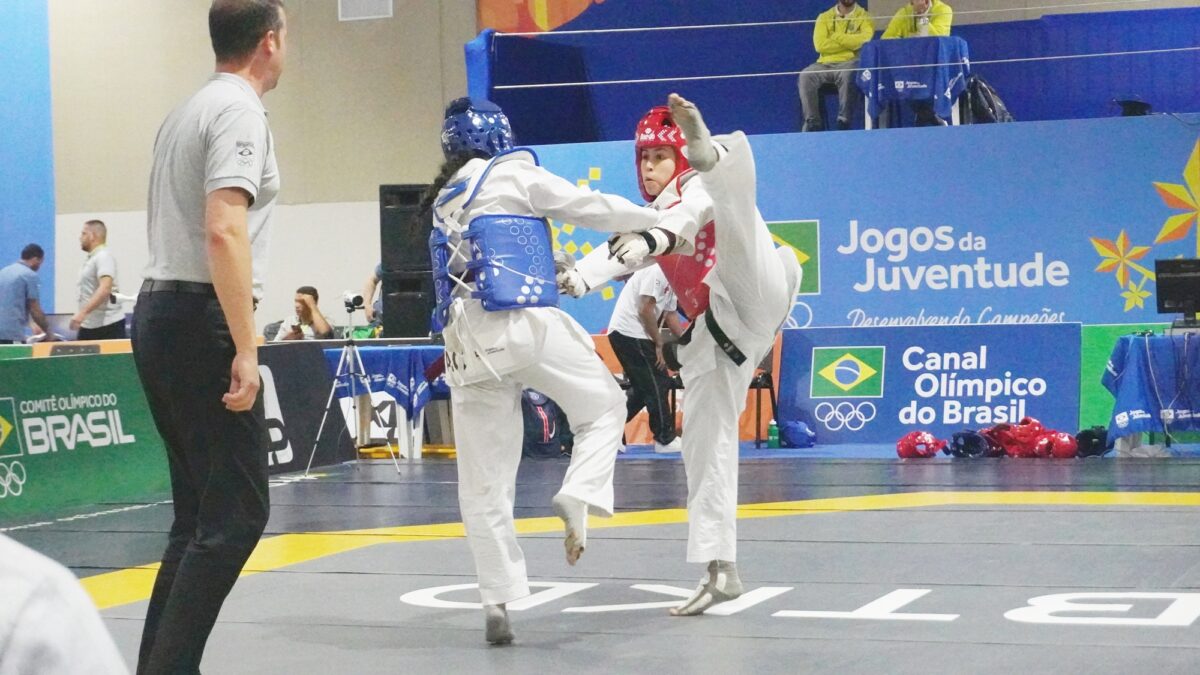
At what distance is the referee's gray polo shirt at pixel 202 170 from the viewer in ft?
11.2

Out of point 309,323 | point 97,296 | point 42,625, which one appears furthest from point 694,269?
point 97,296

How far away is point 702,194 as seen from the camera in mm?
4969

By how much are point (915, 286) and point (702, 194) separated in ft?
26.4

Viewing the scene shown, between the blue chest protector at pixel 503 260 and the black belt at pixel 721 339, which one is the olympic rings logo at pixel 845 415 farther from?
the blue chest protector at pixel 503 260

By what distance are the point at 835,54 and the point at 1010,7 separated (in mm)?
2889

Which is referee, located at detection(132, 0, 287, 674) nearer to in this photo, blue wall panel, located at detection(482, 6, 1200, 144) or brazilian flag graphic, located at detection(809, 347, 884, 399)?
brazilian flag graphic, located at detection(809, 347, 884, 399)

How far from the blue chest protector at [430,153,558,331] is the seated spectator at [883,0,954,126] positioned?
8.83 metres

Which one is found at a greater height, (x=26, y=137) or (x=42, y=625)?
(x=26, y=137)

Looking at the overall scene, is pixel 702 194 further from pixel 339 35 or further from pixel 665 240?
pixel 339 35

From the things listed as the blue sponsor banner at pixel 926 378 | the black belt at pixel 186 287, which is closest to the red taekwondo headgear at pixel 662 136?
the black belt at pixel 186 287

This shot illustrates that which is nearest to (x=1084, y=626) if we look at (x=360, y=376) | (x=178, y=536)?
(x=178, y=536)

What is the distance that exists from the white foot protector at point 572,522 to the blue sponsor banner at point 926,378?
7.49 meters

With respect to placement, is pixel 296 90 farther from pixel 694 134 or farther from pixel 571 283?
pixel 694 134

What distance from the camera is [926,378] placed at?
38.3ft
